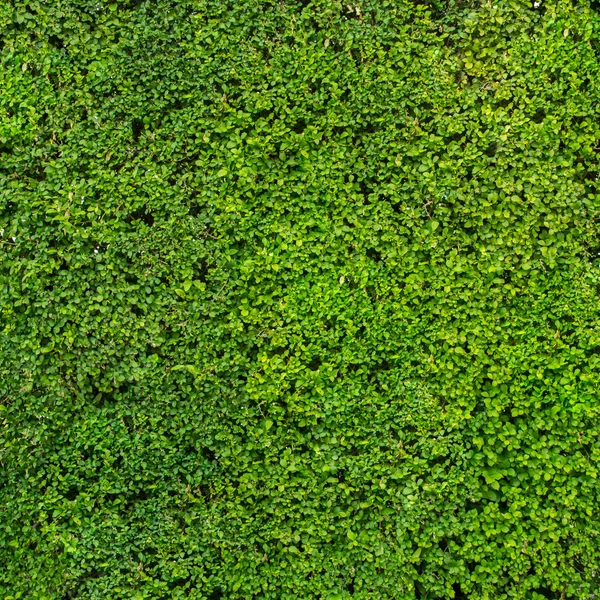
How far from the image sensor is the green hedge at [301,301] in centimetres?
350

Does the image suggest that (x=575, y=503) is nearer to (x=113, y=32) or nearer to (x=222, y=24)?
(x=222, y=24)

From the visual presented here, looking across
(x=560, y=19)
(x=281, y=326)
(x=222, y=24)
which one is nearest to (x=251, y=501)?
(x=281, y=326)

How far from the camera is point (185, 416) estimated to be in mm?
Result: 3598

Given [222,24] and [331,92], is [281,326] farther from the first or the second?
[222,24]

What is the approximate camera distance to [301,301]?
3604 millimetres

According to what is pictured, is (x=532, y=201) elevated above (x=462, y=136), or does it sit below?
below

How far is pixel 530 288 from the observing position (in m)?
3.52

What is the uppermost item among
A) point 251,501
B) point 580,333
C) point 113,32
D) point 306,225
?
point 113,32

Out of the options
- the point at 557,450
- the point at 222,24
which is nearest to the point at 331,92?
the point at 222,24

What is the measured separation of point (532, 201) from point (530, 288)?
0.53 m

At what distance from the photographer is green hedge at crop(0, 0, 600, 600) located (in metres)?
3.50

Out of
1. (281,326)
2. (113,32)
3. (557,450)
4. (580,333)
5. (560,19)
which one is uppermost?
(560,19)

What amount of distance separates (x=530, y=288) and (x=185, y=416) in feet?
7.44

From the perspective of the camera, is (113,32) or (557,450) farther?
(113,32)
